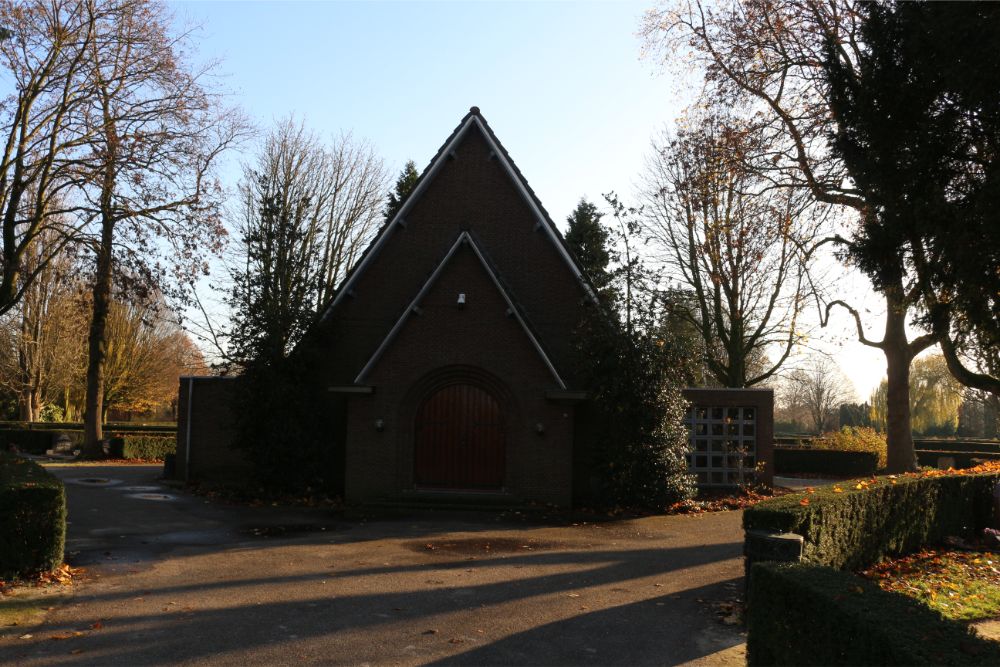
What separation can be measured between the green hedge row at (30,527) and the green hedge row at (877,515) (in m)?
8.89

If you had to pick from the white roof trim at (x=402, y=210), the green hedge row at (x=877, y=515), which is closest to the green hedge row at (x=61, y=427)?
the white roof trim at (x=402, y=210)

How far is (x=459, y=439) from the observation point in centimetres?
1900

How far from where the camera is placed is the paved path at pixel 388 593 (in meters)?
7.68

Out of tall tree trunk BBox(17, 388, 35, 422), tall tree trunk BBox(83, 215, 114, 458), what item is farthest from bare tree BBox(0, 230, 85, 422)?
tall tree trunk BBox(83, 215, 114, 458)

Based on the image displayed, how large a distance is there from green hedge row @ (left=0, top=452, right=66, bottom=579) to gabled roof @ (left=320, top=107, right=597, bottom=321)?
35.6ft

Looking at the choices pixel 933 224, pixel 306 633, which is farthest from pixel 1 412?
pixel 933 224

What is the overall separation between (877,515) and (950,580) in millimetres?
1266

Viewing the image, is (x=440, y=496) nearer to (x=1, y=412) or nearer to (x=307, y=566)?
(x=307, y=566)

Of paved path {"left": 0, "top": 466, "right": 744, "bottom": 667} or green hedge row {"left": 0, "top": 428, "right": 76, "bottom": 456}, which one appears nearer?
paved path {"left": 0, "top": 466, "right": 744, "bottom": 667}

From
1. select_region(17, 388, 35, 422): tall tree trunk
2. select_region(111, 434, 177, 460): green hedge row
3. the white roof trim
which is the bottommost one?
select_region(111, 434, 177, 460): green hedge row

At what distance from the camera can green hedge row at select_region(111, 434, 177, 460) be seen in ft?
113

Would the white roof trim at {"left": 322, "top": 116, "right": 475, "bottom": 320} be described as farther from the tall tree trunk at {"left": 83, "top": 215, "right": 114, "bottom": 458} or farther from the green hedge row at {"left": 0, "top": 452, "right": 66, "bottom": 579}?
the green hedge row at {"left": 0, "top": 452, "right": 66, "bottom": 579}

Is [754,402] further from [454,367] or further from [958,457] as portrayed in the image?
[958,457]

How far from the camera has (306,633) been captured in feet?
26.7
